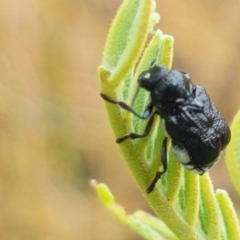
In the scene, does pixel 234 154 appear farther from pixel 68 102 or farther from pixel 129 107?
pixel 68 102

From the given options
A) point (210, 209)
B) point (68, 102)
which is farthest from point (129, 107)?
point (68, 102)

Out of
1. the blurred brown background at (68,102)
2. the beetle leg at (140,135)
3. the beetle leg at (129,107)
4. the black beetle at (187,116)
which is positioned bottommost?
the beetle leg at (140,135)

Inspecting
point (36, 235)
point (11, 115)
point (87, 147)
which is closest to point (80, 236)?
point (36, 235)

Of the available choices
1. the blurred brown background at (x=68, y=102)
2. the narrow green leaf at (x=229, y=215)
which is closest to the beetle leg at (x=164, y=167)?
the narrow green leaf at (x=229, y=215)

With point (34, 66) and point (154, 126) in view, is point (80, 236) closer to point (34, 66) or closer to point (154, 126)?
point (34, 66)

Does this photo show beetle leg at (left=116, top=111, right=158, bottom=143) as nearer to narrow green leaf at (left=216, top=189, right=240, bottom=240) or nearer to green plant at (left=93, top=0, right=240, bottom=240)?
green plant at (left=93, top=0, right=240, bottom=240)

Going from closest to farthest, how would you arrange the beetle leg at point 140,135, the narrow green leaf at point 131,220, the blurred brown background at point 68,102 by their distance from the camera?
the beetle leg at point 140,135, the narrow green leaf at point 131,220, the blurred brown background at point 68,102

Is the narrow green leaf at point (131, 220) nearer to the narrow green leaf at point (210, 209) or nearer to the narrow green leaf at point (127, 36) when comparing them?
the narrow green leaf at point (210, 209)
